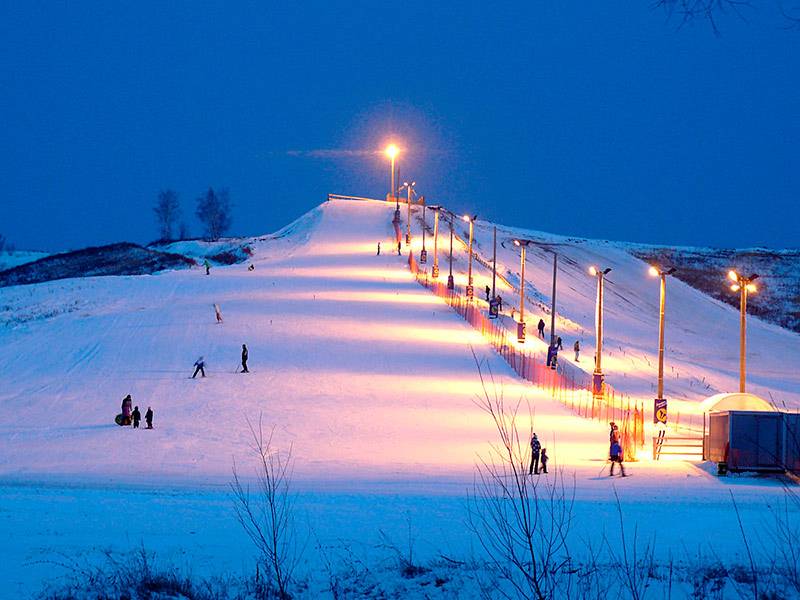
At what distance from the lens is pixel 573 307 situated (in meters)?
77.0

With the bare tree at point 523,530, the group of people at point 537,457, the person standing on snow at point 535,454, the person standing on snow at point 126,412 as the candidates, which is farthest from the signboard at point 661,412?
the person standing on snow at point 126,412

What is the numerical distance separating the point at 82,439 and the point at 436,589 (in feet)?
68.1

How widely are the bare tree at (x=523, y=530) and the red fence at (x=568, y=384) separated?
320 inches

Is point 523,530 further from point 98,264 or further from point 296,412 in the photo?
point 98,264

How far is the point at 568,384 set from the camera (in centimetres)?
3938

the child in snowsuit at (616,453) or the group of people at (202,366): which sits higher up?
the group of people at (202,366)

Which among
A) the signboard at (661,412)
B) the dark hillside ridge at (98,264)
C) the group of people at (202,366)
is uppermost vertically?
the dark hillside ridge at (98,264)

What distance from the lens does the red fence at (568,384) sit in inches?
1172

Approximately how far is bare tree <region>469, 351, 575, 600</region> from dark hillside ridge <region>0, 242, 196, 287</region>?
81922mm

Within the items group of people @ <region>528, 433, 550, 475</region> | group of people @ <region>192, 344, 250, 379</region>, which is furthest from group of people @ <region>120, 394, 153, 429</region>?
group of people @ <region>528, 433, 550, 475</region>

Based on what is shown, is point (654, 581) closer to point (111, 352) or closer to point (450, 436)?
point (450, 436)

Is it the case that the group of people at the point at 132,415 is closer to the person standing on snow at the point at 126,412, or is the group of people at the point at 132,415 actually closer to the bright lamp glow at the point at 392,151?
the person standing on snow at the point at 126,412

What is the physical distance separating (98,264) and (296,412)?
80.2 meters

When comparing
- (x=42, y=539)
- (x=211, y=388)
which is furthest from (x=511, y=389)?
(x=42, y=539)
